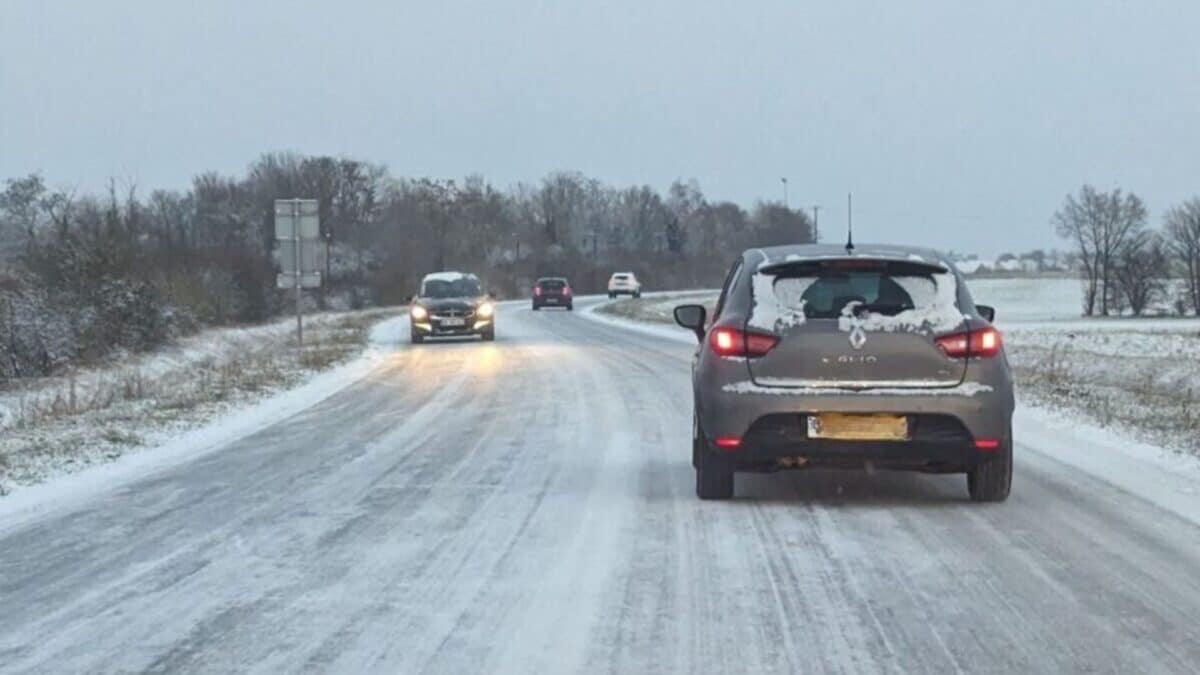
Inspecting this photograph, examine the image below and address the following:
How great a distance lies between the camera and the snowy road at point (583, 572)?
5.64 meters

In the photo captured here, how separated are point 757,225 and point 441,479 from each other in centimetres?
12389

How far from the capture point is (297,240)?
→ 98.6 feet

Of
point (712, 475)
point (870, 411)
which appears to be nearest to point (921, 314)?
point (870, 411)

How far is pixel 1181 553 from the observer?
766cm

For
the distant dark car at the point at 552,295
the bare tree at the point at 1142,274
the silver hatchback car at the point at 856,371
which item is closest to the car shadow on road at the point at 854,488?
the silver hatchback car at the point at 856,371

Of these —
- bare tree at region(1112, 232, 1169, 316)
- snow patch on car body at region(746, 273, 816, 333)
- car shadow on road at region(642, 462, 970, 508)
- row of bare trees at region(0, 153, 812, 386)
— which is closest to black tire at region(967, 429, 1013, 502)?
car shadow on road at region(642, 462, 970, 508)

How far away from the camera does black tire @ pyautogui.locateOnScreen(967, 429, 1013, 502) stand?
29.8 ft

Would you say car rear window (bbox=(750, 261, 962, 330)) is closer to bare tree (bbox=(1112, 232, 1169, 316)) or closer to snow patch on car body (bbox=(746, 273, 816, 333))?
snow patch on car body (bbox=(746, 273, 816, 333))

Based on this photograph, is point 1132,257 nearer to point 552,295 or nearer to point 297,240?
point 552,295

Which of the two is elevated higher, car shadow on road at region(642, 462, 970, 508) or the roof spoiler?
the roof spoiler

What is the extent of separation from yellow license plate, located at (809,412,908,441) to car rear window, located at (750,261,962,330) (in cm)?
58

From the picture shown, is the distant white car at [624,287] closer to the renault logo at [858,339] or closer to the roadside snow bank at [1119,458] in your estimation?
the roadside snow bank at [1119,458]

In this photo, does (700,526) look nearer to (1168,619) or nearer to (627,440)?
(1168,619)

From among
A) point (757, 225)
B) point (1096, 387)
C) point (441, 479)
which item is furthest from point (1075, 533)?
point (757, 225)
